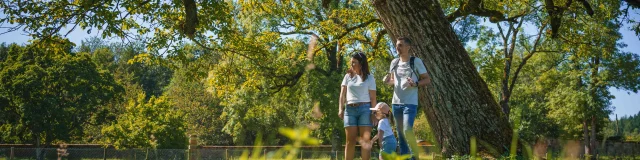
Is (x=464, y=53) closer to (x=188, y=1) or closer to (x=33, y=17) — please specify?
(x=188, y=1)

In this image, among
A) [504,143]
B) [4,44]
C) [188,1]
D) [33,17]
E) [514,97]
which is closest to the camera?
[504,143]

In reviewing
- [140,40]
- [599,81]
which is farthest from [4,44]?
[140,40]

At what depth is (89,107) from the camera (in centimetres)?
4166

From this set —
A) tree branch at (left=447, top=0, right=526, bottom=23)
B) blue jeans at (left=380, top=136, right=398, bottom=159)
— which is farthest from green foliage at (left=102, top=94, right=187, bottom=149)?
blue jeans at (left=380, top=136, right=398, bottom=159)

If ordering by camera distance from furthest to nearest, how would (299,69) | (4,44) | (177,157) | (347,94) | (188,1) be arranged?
(4,44)
(299,69)
(177,157)
(188,1)
(347,94)

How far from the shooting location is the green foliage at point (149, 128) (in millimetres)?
33844

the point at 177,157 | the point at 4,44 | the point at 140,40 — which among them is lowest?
the point at 177,157

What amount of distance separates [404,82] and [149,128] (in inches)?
1144

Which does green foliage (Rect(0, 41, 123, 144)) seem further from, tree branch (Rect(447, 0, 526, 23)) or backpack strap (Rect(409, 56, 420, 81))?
backpack strap (Rect(409, 56, 420, 81))

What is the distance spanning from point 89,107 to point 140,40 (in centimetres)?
3029

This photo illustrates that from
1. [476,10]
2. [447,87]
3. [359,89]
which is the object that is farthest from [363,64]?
[476,10]

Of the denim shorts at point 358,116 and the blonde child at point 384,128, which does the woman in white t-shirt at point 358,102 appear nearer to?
the denim shorts at point 358,116

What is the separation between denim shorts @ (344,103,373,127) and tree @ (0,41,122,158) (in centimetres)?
3508

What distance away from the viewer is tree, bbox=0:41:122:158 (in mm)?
39250
